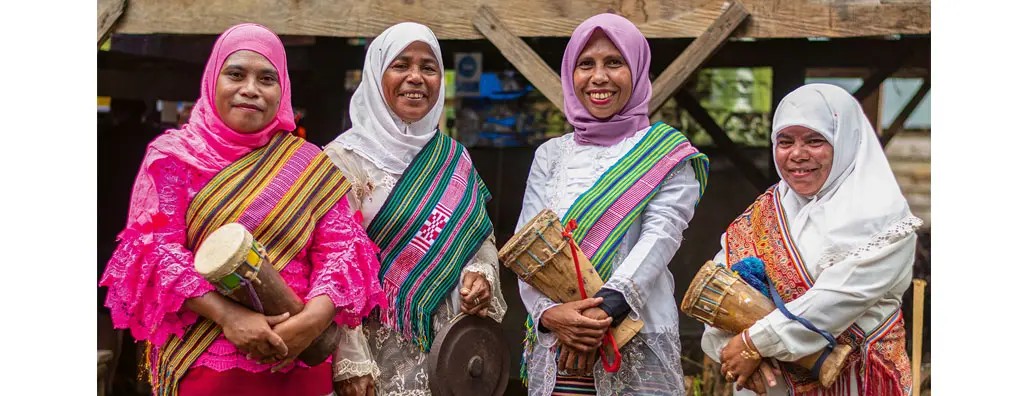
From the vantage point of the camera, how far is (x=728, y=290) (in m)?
3.42

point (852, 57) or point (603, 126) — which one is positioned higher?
point (852, 57)

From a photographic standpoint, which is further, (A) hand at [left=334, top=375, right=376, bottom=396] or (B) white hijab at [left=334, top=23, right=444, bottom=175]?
(B) white hijab at [left=334, top=23, right=444, bottom=175]

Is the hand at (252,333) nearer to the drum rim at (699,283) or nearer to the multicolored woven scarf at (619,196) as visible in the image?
the multicolored woven scarf at (619,196)

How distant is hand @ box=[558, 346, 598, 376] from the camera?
3.65 m

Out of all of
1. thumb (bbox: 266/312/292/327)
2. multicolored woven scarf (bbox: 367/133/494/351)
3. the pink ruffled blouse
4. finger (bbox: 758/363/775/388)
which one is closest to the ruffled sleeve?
the pink ruffled blouse

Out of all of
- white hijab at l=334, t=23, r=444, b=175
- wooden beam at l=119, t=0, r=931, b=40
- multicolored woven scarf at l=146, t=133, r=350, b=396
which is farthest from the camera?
wooden beam at l=119, t=0, r=931, b=40

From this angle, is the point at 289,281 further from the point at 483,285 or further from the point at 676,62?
the point at 676,62

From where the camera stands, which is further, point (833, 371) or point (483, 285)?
point (483, 285)

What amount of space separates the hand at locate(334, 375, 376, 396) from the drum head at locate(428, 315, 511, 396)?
0.28 metres

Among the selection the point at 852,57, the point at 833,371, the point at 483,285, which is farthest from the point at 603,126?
the point at 852,57

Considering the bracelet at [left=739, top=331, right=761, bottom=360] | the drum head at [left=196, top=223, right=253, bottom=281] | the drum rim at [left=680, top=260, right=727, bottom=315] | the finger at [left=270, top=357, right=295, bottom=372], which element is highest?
the drum head at [left=196, top=223, right=253, bottom=281]

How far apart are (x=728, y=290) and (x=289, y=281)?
1311mm

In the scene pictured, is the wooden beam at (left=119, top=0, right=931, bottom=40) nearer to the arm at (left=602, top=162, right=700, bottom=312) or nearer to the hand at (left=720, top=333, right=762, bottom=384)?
the arm at (left=602, top=162, right=700, bottom=312)

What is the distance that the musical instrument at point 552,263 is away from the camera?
361 cm
